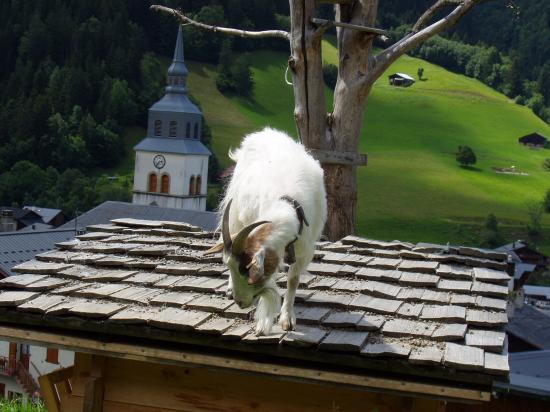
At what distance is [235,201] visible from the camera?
21.9ft

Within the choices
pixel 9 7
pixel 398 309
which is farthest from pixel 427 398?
pixel 9 7

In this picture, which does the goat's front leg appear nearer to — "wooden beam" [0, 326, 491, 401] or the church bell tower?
"wooden beam" [0, 326, 491, 401]

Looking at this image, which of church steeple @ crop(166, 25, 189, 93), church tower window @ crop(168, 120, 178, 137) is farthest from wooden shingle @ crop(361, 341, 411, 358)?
church steeple @ crop(166, 25, 189, 93)

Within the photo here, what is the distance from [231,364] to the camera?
572 cm

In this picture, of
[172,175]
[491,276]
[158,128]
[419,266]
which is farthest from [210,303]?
[158,128]

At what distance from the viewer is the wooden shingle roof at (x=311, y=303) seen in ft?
18.2

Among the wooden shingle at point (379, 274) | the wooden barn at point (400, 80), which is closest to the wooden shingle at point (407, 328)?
the wooden shingle at point (379, 274)

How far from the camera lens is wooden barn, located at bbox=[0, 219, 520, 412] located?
5484 millimetres

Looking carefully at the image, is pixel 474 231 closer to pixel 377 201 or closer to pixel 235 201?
pixel 377 201

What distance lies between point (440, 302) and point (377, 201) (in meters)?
96.3

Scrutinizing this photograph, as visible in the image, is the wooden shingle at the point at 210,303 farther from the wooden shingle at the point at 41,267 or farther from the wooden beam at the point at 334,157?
the wooden beam at the point at 334,157

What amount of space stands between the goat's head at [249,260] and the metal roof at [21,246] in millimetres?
33021

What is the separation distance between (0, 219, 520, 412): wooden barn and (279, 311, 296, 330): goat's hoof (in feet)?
0.30

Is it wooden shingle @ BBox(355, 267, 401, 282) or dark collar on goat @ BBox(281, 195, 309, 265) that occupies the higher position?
dark collar on goat @ BBox(281, 195, 309, 265)
